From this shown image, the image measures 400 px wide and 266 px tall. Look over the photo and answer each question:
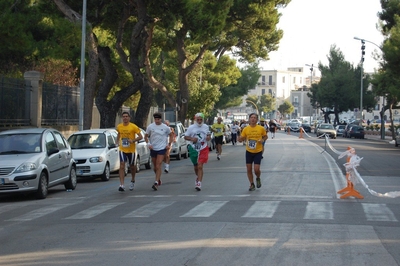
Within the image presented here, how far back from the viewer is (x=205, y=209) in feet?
40.3

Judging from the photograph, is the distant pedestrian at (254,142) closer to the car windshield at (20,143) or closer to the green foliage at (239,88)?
the car windshield at (20,143)

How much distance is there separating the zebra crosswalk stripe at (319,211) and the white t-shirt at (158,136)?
4.35 m

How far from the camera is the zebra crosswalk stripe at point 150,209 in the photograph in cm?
1179

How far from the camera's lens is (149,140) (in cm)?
1630

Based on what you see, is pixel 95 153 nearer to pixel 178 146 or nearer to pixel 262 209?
pixel 262 209

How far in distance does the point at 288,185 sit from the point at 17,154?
22.1 ft

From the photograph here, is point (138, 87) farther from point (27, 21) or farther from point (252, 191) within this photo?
point (252, 191)

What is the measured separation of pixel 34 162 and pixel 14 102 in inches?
501

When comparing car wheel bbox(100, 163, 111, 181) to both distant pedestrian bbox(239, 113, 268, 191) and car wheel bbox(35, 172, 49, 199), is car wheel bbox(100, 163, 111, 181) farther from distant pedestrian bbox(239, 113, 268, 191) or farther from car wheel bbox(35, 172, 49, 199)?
distant pedestrian bbox(239, 113, 268, 191)

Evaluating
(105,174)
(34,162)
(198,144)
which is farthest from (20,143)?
(105,174)

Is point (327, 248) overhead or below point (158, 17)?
below

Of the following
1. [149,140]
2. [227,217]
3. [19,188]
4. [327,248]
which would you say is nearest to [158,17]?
[149,140]

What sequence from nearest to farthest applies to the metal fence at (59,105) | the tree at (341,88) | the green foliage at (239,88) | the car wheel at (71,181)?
the car wheel at (71,181) → the metal fence at (59,105) → the green foliage at (239,88) → the tree at (341,88)

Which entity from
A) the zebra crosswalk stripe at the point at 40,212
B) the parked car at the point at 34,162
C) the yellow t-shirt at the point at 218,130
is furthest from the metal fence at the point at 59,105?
the zebra crosswalk stripe at the point at 40,212
